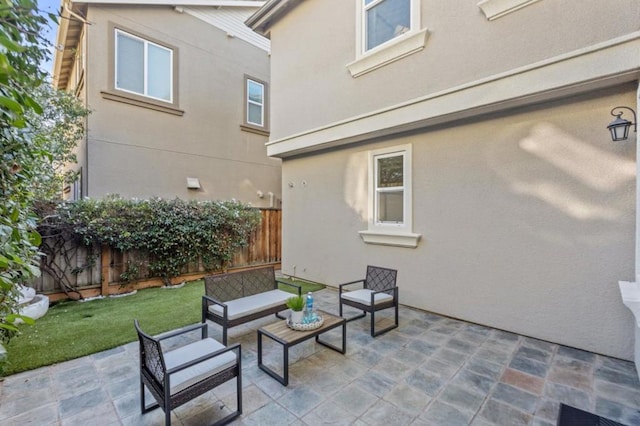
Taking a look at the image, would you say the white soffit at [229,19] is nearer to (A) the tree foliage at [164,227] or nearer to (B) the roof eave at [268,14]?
(B) the roof eave at [268,14]

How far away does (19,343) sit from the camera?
12.9 ft

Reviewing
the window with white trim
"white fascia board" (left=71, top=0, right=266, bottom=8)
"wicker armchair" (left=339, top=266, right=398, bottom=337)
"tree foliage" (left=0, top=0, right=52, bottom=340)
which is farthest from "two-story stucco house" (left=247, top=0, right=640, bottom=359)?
"tree foliage" (left=0, top=0, right=52, bottom=340)

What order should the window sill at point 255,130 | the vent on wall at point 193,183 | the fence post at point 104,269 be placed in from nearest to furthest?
1. the fence post at point 104,269
2. the vent on wall at point 193,183
3. the window sill at point 255,130

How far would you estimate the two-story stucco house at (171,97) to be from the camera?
7531 mm

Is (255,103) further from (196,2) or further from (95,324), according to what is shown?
(95,324)

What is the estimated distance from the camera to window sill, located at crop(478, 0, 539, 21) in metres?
4.07

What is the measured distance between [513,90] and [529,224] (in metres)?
1.88

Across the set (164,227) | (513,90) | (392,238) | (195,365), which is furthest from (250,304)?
(513,90)

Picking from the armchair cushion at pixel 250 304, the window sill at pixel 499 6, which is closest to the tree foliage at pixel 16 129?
the armchair cushion at pixel 250 304

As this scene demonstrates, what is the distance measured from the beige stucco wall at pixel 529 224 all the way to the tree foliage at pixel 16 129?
16.6ft

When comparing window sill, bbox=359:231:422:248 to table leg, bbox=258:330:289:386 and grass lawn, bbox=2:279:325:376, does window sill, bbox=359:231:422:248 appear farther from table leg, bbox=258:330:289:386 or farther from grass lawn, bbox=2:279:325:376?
table leg, bbox=258:330:289:386

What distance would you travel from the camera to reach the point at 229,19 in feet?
32.7

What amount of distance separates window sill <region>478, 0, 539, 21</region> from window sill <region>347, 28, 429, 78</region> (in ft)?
2.91

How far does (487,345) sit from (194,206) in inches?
259
